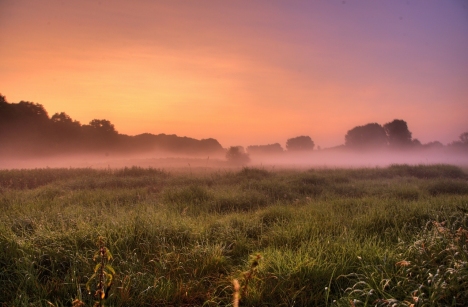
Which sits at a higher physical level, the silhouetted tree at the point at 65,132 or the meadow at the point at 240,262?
the silhouetted tree at the point at 65,132

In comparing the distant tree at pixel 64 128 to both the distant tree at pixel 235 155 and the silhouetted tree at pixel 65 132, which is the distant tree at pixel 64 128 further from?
the distant tree at pixel 235 155

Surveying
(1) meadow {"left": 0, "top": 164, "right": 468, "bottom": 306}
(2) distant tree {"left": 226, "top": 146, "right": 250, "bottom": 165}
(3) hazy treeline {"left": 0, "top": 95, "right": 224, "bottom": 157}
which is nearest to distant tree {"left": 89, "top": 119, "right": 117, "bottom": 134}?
(3) hazy treeline {"left": 0, "top": 95, "right": 224, "bottom": 157}

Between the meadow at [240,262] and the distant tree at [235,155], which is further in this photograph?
the distant tree at [235,155]

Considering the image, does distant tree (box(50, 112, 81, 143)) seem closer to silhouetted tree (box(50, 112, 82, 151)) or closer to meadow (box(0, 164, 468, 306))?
silhouetted tree (box(50, 112, 82, 151))

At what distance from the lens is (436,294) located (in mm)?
2676

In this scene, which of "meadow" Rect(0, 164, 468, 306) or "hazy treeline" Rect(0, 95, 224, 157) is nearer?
"meadow" Rect(0, 164, 468, 306)

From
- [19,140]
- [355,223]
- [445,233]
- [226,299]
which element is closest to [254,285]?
[226,299]

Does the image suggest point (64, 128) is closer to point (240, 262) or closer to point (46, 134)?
point (46, 134)

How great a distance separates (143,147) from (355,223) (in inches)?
1904

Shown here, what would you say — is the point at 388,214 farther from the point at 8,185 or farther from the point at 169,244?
the point at 8,185

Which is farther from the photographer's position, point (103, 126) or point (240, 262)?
point (103, 126)

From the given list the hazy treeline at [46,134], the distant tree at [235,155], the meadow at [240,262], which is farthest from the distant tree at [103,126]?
the meadow at [240,262]

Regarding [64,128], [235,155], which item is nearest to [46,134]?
[64,128]

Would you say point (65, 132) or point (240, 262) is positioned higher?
point (65, 132)
